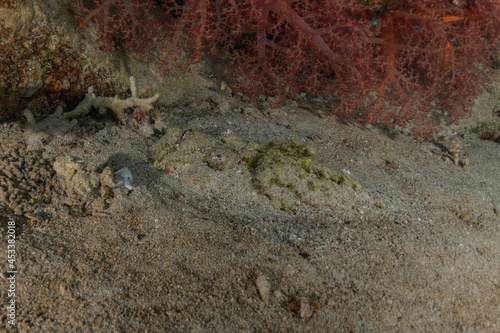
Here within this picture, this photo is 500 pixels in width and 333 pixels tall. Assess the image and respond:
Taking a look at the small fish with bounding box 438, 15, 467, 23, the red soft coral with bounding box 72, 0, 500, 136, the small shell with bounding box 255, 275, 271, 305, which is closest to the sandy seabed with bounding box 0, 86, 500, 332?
the small shell with bounding box 255, 275, 271, 305

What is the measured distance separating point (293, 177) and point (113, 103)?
5.94 feet

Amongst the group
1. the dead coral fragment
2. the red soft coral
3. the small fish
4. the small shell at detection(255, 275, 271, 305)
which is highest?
the small fish

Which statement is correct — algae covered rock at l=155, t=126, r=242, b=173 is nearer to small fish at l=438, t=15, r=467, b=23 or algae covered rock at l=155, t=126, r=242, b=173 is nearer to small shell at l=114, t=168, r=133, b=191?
small shell at l=114, t=168, r=133, b=191

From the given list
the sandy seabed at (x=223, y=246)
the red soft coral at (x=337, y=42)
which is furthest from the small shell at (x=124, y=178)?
the red soft coral at (x=337, y=42)

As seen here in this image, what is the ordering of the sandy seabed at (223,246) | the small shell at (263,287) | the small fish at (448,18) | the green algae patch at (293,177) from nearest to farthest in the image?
the sandy seabed at (223,246), the small shell at (263,287), the green algae patch at (293,177), the small fish at (448,18)

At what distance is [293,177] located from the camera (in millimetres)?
2346

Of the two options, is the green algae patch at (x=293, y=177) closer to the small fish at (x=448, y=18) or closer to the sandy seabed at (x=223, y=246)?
the sandy seabed at (x=223, y=246)

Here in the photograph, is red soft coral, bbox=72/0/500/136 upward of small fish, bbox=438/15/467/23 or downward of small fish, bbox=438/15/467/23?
downward

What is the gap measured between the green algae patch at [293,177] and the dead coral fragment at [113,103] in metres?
1.16

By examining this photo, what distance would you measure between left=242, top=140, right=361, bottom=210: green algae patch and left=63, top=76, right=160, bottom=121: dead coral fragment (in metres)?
1.16

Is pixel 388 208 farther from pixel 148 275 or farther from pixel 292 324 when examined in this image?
pixel 148 275

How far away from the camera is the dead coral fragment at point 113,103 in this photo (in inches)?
102

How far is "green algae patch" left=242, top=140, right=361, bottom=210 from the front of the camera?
231cm

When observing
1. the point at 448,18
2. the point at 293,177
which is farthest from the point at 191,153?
the point at 448,18
